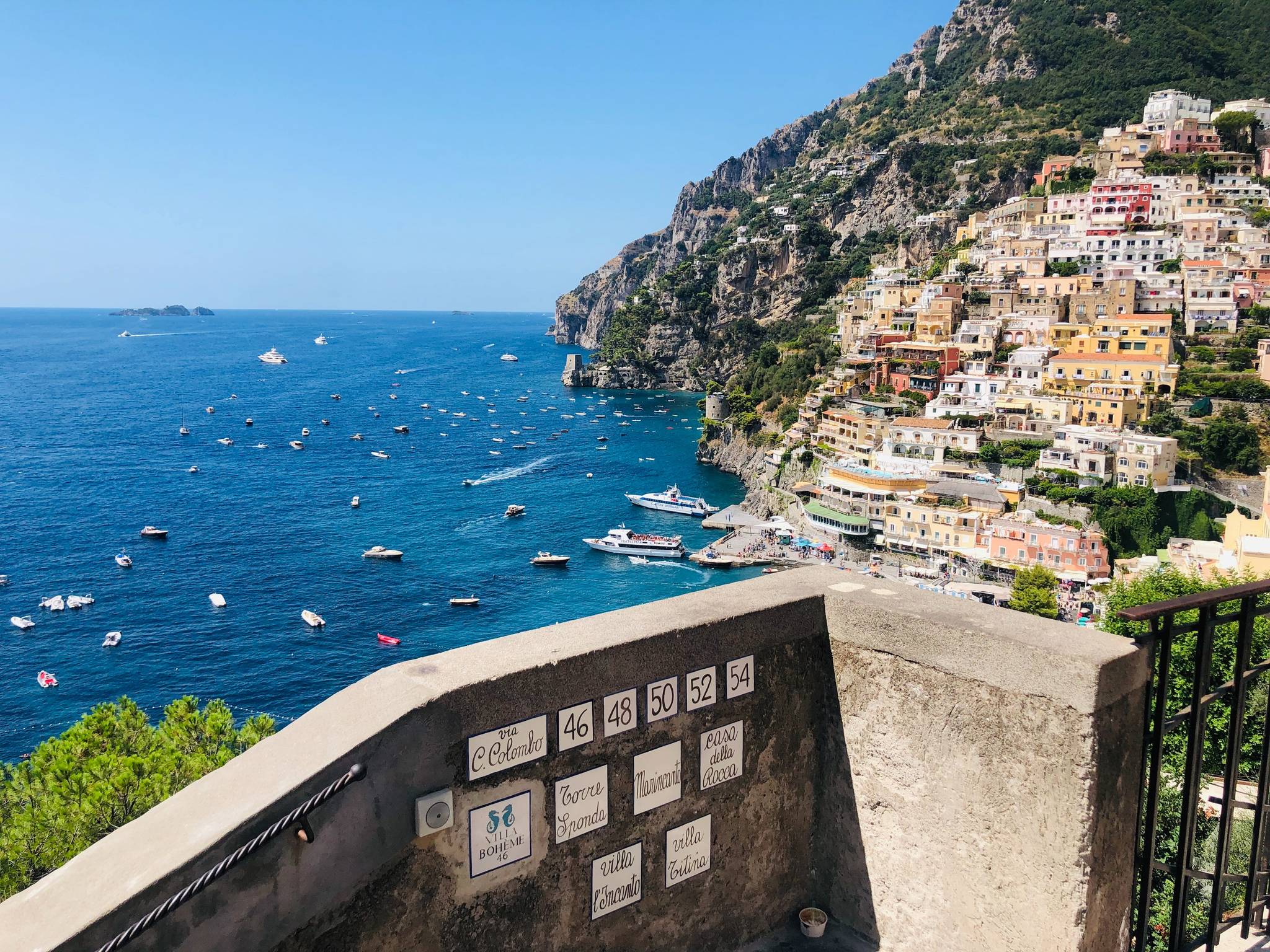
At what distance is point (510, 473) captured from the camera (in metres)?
51.2

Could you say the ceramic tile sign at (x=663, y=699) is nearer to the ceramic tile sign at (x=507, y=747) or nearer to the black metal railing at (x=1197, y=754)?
the ceramic tile sign at (x=507, y=747)

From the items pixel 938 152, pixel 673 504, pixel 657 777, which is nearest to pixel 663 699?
pixel 657 777

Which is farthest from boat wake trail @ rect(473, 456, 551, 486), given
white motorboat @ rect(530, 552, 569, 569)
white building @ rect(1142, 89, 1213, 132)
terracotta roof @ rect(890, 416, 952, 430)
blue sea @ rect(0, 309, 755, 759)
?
white building @ rect(1142, 89, 1213, 132)

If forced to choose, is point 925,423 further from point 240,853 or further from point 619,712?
point 240,853

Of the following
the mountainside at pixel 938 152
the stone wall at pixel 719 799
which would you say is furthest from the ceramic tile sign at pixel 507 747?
the mountainside at pixel 938 152

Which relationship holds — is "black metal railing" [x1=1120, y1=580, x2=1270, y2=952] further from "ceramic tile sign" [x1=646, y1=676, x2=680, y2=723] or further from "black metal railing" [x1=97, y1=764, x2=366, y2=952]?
"black metal railing" [x1=97, y1=764, x2=366, y2=952]

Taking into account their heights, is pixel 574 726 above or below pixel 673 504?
above

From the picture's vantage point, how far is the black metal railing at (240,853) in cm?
186

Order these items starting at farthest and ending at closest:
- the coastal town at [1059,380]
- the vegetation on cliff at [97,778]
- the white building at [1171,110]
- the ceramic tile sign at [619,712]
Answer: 1. the white building at [1171,110]
2. the coastal town at [1059,380]
3. the vegetation on cliff at [97,778]
4. the ceramic tile sign at [619,712]

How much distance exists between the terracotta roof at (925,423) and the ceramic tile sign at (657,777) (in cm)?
4161

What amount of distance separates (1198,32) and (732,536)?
74.1m

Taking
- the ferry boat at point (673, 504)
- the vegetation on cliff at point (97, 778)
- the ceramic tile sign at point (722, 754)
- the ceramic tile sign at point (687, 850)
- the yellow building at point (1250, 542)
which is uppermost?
the ceramic tile sign at point (722, 754)

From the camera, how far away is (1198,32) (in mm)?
82250

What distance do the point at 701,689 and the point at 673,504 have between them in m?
42.6
